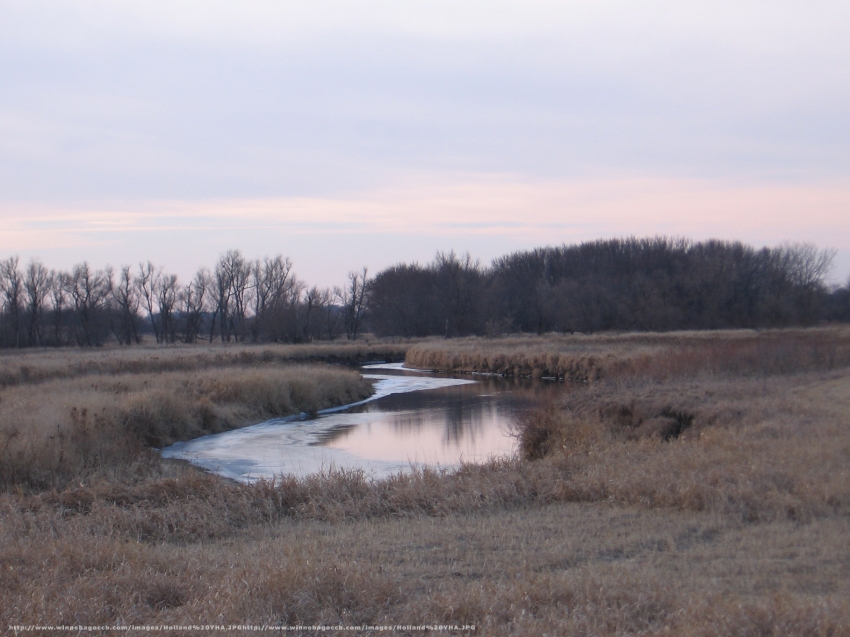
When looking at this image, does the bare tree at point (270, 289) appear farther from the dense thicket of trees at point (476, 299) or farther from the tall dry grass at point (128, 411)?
the tall dry grass at point (128, 411)

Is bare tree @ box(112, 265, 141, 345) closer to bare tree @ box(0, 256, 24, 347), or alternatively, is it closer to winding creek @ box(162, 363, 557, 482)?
bare tree @ box(0, 256, 24, 347)

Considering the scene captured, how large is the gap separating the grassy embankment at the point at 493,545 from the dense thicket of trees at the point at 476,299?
195 feet

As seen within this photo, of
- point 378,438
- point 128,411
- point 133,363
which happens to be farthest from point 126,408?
point 133,363

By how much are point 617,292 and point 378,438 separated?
201 ft

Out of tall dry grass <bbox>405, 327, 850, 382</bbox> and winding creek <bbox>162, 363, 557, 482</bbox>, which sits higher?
tall dry grass <bbox>405, 327, 850, 382</bbox>

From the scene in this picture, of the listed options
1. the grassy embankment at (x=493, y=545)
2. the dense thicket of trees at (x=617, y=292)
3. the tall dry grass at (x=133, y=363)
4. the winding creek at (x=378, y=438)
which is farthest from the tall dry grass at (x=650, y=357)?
the dense thicket of trees at (x=617, y=292)

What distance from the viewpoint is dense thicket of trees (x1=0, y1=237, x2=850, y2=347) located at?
238 ft

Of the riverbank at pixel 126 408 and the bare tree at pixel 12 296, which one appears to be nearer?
the riverbank at pixel 126 408

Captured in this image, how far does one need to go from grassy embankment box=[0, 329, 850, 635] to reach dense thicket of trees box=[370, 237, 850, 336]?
5978cm

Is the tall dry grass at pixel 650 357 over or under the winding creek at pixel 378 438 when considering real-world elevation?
over

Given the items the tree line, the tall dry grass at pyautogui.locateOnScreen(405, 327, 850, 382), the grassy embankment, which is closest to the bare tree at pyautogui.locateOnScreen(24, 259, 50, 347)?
the tree line

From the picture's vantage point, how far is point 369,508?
8.52 metres

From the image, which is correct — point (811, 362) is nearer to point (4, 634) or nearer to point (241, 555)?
point (241, 555)

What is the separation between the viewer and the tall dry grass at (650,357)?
22.4 m
